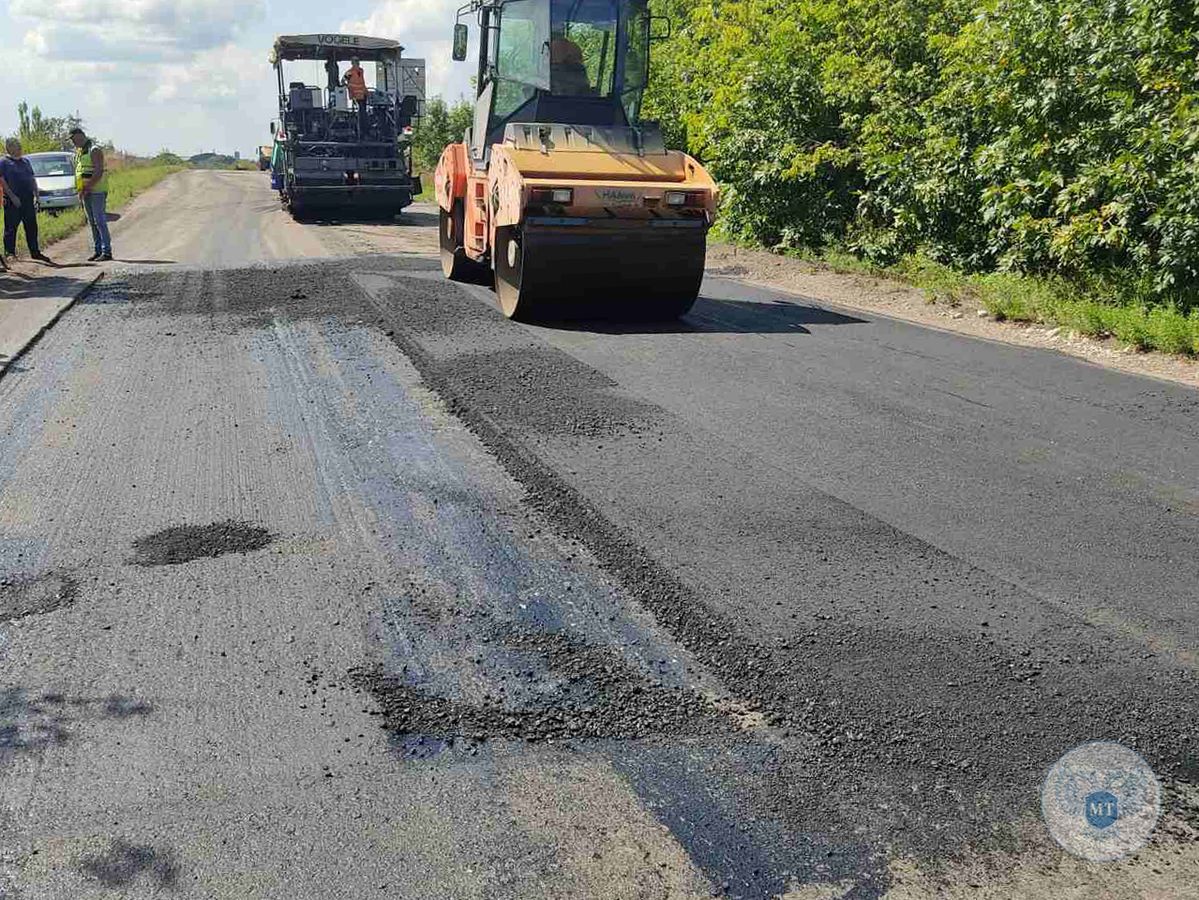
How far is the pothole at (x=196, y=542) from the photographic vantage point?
4410 millimetres

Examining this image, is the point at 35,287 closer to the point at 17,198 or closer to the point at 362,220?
the point at 17,198

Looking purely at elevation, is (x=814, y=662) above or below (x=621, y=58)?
below

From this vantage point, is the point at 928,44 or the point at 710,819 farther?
the point at 928,44

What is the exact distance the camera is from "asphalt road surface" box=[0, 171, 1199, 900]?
8.83 feet

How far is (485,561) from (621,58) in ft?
25.4

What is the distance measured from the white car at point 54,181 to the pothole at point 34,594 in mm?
19843

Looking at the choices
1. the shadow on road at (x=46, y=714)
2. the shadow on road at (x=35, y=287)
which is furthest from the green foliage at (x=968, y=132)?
the shadow on road at (x=35, y=287)

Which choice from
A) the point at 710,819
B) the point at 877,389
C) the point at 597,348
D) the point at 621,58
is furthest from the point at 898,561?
the point at 621,58

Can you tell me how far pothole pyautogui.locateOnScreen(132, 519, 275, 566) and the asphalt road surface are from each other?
0.8 inches

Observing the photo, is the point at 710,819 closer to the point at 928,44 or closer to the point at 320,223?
the point at 928,44

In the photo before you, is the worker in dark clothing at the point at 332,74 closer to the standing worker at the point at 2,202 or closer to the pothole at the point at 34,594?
the standing worker at the point at 2,202

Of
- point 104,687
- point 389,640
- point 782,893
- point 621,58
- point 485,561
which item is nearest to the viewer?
point 782,893

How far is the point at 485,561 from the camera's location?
14.5ft

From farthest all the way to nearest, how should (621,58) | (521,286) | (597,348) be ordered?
(621,58)
(521,286)
(597,348)
